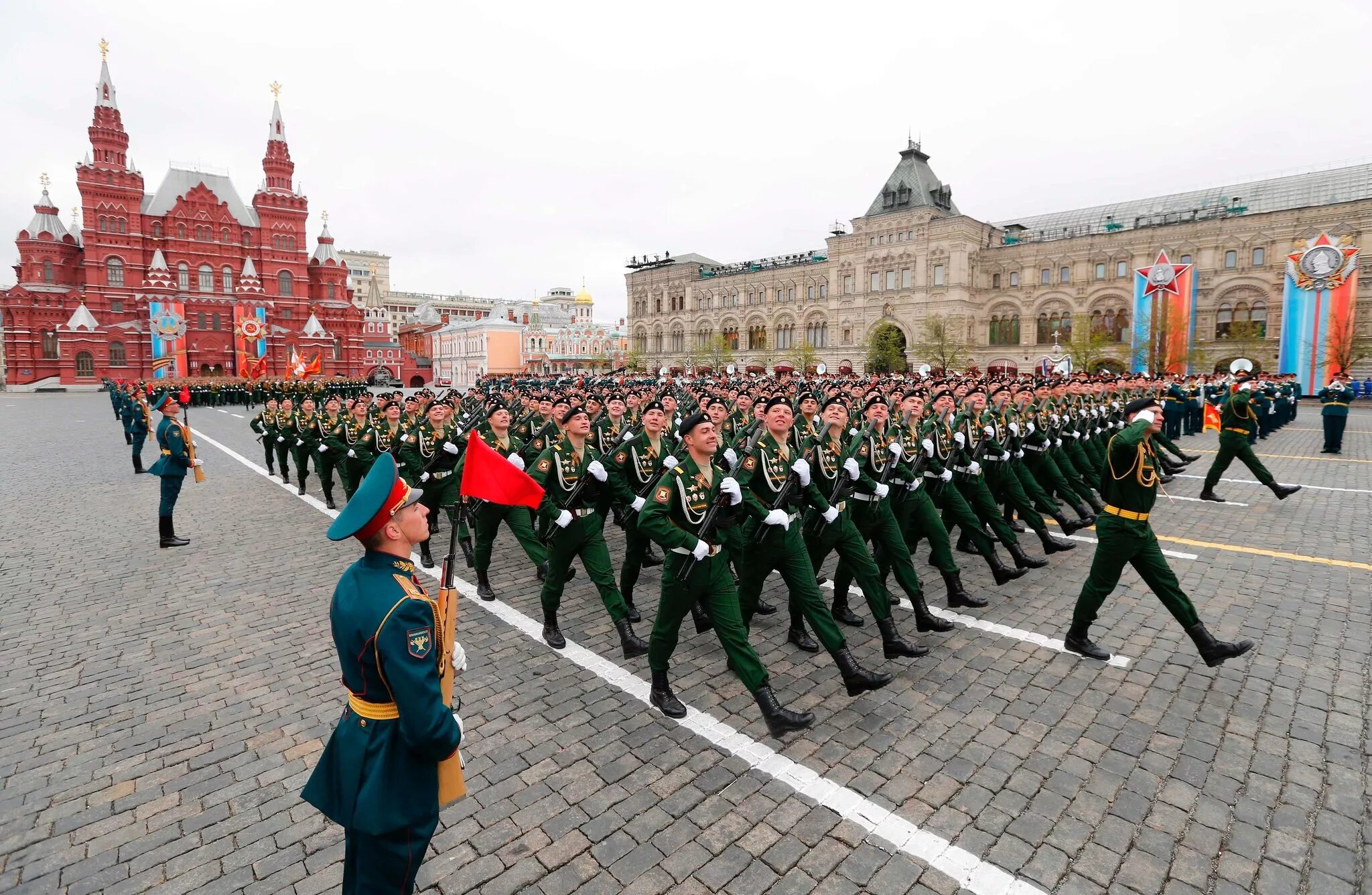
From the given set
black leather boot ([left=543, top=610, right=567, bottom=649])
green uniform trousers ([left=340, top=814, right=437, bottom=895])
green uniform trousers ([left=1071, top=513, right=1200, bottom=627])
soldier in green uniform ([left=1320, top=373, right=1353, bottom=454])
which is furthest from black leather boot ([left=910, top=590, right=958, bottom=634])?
soldier in green uniform ([left=1320, top=373, right=1353, bottom=454])

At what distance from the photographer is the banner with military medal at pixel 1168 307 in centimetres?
4372

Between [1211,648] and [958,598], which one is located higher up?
[1211,648]

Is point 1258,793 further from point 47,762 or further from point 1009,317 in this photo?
point 1009,317

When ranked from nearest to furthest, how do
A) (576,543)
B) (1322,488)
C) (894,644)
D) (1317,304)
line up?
(894,644) → (576,543) → (1322,488) → (1317,304)

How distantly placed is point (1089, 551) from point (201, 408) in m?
53.7

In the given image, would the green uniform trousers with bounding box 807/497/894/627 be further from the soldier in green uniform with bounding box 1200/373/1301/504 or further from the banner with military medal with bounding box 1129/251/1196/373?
the banner with military medal with bounding box 1129/251/1196/373

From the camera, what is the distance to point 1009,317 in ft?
185

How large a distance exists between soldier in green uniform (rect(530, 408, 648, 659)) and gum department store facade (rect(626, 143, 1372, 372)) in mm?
51794

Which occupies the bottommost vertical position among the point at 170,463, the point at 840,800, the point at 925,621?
the point at 840,800

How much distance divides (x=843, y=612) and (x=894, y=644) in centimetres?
105

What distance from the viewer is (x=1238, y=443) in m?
11.4

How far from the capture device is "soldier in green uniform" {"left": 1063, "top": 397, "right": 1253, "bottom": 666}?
214 inches

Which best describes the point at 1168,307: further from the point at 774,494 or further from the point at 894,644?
the point at 774,494

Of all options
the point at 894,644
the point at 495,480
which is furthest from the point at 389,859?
the point at 894,644
